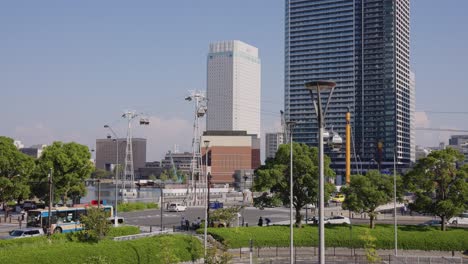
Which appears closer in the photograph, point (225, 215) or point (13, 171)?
point (225, 215)

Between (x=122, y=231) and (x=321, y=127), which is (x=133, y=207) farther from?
(x=321, y=127)

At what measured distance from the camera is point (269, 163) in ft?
197

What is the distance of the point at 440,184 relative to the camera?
188ft

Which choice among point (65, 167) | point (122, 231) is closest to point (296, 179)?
point (122, 231)

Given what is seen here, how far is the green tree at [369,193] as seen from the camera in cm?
5847

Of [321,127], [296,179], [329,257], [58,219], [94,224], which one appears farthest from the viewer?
[58,219]

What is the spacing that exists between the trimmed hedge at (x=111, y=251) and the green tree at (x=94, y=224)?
3.75 ft

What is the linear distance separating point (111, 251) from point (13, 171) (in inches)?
1529

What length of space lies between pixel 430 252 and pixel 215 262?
103 feet

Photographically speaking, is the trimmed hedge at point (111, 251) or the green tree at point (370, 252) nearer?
the trimmed hedge at point (111, 251)

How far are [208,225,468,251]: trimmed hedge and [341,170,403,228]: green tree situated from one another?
326 centimetres

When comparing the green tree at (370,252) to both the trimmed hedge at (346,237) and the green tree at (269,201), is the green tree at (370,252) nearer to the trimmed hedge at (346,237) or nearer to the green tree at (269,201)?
the trimmed hedge at (346,237)

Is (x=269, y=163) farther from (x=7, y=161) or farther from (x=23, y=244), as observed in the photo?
(x=7, y=161)

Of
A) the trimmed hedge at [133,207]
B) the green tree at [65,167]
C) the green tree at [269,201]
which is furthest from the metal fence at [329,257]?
the trimmed hedge at [133,207]
